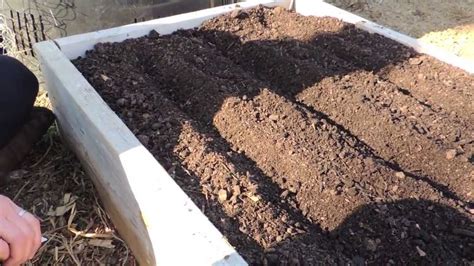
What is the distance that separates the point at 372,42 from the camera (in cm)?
236

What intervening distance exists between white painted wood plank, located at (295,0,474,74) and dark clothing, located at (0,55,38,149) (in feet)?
4.27

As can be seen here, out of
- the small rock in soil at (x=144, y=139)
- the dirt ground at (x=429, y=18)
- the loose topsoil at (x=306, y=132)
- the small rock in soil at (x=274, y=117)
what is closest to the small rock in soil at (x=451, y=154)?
the loose topsoil at (x=306, y=132)

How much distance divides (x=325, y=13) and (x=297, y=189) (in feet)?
4.36

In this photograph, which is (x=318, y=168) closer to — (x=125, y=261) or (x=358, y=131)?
(x=358, y=131)

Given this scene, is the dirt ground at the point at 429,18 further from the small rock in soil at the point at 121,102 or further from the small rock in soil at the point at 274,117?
the small rock in soil at the point at 121,102

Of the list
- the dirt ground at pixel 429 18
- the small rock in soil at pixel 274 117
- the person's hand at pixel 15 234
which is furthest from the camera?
the dirt ground at pixel 429 18

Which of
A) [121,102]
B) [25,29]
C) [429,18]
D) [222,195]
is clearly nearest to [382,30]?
[121,102]

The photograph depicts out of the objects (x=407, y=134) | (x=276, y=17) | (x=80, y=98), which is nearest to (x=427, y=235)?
(x=407, y=134)

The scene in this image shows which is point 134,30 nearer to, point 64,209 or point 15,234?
point 64,209

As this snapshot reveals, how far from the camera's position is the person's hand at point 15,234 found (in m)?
1.05

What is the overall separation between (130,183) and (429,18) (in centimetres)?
331

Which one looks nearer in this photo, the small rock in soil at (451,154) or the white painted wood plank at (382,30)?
the small rock in soil at (451,154)

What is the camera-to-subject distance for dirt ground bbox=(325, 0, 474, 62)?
373 cm

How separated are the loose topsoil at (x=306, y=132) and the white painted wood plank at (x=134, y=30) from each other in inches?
1.9
